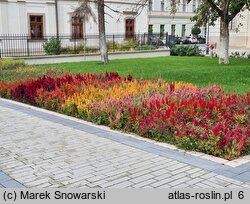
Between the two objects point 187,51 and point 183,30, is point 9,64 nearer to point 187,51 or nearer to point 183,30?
point 187,51

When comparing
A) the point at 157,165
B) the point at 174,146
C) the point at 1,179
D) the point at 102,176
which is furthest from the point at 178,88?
the point at 1,179

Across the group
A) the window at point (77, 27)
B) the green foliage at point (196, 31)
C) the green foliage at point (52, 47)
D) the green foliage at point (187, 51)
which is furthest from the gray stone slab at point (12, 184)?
the green foliage at point (196, 31)

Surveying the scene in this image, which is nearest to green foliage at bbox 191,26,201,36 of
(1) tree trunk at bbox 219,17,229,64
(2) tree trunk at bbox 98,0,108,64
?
(2) tree trunk at bbox 98,0,108,64

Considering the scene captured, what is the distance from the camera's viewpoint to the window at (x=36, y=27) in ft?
98.3

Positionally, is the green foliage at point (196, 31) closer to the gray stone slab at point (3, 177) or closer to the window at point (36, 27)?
the window at point (36, 27)

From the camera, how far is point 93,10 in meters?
33.9

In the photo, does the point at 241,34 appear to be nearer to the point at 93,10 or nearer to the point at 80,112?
the point at 93,10

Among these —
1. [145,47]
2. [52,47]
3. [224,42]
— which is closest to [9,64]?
[52,47]

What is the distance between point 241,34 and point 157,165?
35.2 meters

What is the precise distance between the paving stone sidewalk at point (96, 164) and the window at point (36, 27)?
76.6 ft

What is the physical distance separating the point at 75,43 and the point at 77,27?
3.12m

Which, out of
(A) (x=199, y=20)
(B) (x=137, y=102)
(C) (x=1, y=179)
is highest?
(A) (x=199, y=20)

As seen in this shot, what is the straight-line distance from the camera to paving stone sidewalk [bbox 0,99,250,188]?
4965mm

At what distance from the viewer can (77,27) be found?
→ 32.8 m
